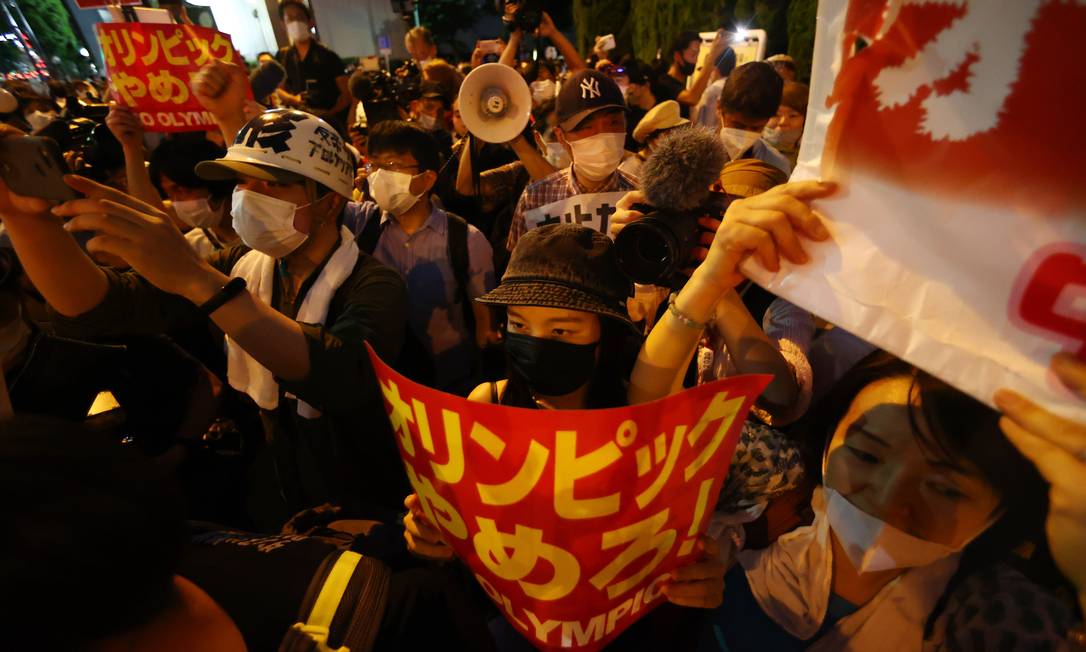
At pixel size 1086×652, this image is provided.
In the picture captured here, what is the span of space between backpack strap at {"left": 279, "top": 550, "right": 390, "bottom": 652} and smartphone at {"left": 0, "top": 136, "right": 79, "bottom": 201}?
121 centimetres

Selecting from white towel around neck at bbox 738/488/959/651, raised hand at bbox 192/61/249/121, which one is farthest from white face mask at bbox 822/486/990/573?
raised hand at bbox 192/61/249/121

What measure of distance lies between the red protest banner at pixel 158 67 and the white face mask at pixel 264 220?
1671 millimetres

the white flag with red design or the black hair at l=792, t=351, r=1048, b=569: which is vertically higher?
the white flag with red design

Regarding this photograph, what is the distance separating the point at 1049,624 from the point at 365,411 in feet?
6.04

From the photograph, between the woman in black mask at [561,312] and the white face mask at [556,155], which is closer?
the woman in black mask at [561,312]

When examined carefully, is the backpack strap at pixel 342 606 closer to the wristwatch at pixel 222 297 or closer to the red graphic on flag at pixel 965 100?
the wristwatch at pixel 222 297

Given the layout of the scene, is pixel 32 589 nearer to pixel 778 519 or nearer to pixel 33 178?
pixel 33 178

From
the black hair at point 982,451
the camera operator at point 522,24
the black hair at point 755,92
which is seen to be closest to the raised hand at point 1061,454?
the black hair at point 982,451

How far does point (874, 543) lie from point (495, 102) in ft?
9.90

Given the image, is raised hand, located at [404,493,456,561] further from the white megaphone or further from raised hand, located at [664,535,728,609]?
the white megaphone

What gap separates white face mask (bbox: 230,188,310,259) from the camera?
5.91 ft

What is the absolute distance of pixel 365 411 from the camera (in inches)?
70.0

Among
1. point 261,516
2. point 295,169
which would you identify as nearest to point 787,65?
point 295,169

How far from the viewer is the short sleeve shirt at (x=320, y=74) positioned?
224 inches
